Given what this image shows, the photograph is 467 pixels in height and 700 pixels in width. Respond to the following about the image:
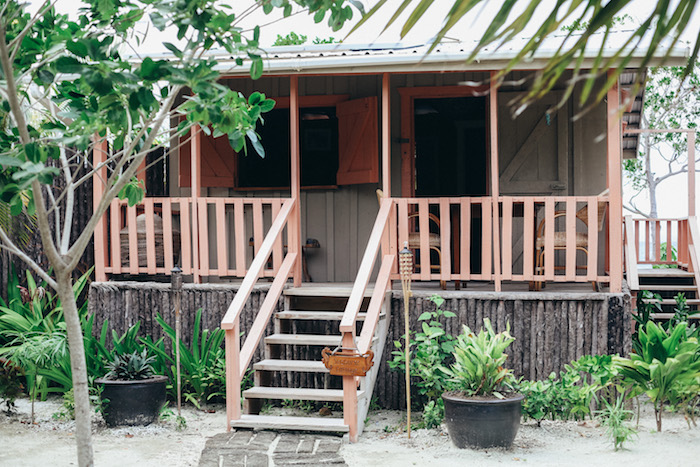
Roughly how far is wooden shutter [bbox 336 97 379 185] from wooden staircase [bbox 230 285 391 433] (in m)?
1.50

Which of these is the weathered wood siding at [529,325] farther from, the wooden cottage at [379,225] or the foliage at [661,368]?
the foliage at [661,368]

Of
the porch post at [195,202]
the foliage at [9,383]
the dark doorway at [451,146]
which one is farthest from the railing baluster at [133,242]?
the dark doorway at [451,146]

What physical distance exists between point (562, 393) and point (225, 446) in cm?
285

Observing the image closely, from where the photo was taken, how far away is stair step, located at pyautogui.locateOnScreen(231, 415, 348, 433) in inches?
240

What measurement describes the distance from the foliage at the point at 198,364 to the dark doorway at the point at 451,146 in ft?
10.4


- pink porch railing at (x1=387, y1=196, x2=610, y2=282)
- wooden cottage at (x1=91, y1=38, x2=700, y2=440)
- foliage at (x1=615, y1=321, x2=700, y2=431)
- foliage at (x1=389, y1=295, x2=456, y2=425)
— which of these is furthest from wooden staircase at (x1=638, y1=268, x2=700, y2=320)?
foliage at (x1=389, y1=295, x2=456, y2=425)

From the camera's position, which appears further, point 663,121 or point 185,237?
point 663,121

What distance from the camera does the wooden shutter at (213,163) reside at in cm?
870

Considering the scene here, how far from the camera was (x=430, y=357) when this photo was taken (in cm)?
662

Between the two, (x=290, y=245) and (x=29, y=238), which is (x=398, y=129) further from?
(x=29, y=238)

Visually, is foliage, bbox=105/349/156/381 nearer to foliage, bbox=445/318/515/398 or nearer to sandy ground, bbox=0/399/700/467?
sandy ground, bbox=0/399/700/467

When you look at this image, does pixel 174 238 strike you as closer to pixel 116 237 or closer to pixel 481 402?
pixel 116 237

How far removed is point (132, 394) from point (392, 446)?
227 centimetres

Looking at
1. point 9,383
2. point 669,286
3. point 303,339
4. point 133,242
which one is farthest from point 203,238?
point 669,286
